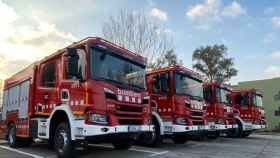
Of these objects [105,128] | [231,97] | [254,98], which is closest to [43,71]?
[105,128]

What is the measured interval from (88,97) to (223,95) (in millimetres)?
10200

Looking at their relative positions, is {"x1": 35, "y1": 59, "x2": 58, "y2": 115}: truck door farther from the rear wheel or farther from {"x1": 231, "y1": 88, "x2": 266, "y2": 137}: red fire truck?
the rear wheel

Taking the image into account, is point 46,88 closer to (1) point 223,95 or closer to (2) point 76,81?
(2) point 76,81

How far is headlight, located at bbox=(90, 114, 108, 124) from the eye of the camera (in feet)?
23.4

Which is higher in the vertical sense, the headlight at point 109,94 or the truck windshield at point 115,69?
the truck windshield at point 115,69

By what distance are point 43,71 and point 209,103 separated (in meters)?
8.39

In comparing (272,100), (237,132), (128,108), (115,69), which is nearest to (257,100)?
(237,132)

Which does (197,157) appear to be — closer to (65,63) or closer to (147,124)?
(147,124)

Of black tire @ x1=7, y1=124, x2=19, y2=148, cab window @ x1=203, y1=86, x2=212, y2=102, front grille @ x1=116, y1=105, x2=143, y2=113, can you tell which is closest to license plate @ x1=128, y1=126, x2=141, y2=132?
front grille @ x1=116, y1=105, x2=143, y2=113

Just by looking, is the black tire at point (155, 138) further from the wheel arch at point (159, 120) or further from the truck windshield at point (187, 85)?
the truck windshield at point (187, 85)

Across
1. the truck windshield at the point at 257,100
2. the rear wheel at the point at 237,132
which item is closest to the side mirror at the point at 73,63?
the rear wheel at the point at 237,132

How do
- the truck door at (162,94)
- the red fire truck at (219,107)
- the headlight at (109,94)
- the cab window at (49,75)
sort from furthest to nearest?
the red fire truck at (219,107) < the truck door at (162,94) < the cab window at (49,75) < the headlight at (109,94)

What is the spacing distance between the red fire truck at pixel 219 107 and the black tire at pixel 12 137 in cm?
795

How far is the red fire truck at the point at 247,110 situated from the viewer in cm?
1719
